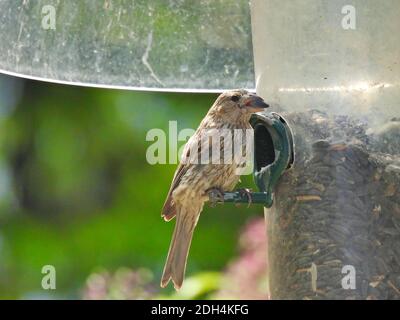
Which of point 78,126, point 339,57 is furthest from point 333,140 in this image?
point 78,126

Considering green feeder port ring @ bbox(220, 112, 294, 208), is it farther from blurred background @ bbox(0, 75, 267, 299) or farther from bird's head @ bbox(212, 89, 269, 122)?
blurred background @ bbox(0, 75, 267, 299)

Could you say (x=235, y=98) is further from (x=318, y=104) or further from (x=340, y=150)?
(x=340, y=150)

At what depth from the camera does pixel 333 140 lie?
19.1 feet

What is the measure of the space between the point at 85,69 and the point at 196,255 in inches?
81.6

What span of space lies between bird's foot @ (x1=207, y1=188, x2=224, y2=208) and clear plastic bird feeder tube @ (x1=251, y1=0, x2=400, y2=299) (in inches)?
17.4

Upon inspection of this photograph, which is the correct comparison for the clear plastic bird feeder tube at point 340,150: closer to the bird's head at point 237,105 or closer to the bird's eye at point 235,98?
the bird's head at point 237,105

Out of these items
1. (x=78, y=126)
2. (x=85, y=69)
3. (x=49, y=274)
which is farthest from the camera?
(x=78, y=126)

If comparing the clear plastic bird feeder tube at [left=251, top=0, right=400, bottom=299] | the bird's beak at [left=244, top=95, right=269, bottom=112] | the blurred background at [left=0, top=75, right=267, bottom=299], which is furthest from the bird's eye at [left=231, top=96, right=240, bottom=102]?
the blurred background at [left=0, top=75, right=267, bottom=299]

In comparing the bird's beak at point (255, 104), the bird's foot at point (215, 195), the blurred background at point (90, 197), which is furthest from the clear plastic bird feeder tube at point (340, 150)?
the blurred background at point (90, 197)

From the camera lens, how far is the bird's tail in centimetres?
649

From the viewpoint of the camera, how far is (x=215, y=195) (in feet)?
21.1

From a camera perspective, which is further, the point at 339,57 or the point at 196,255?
the point at 196,255

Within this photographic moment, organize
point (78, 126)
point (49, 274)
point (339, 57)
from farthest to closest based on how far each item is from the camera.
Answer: point (78, 126)
point (49, 274)
point (339, 57)
